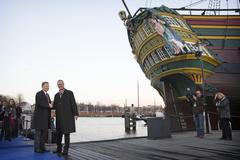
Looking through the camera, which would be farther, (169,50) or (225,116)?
(169,50)

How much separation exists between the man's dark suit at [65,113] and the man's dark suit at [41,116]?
0.36 meters

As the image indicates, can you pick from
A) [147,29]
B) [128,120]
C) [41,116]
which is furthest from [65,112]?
[128,120]

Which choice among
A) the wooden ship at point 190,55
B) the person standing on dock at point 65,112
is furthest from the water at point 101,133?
the person standing on dock at point 65,112

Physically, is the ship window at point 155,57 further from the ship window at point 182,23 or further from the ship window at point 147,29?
the ship window at point 182,23

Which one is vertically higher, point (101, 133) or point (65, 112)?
point (65, 112)

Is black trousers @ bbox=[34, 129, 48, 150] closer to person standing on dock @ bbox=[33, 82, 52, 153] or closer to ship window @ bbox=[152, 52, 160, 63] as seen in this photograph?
person standing on dock @ bbox=[33, 82, 52, 153]

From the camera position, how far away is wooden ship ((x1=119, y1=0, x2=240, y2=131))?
43.9ft

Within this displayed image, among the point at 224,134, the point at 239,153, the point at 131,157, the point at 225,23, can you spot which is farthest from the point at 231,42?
the point at 131,157

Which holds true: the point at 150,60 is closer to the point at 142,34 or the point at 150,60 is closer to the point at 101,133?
the point at 142,34

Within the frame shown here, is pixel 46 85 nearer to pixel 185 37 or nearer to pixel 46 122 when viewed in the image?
pixel 46 122

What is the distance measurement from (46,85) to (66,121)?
0.92 meters

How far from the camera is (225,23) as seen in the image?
47.2ft

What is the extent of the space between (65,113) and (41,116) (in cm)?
68

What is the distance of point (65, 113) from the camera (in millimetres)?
4832
